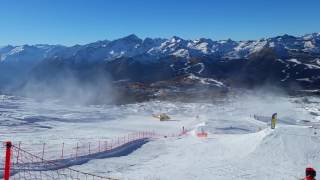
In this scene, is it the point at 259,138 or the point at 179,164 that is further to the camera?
the point at 259,138

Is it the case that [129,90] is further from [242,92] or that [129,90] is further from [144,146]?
[144,146]

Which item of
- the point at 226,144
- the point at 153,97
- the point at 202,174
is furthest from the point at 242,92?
the point at 202,174

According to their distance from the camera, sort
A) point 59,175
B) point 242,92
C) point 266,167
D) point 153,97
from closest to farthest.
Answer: point 59,175 < point 266,167 < point 153,97 < point 242,92

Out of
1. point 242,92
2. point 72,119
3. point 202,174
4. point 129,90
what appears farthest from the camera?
point 129,90

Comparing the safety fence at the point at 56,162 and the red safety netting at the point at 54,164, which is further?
the red safety netting at the point at 54,164

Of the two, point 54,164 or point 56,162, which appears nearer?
point 54,164

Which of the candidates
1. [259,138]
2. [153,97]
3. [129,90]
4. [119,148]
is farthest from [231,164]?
[129,90]

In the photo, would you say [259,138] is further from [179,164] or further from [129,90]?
[129,90]

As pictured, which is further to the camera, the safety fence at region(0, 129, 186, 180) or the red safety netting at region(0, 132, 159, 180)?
the red safety netting at region(0, 132, 159, 180)

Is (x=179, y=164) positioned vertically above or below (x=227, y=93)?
below
